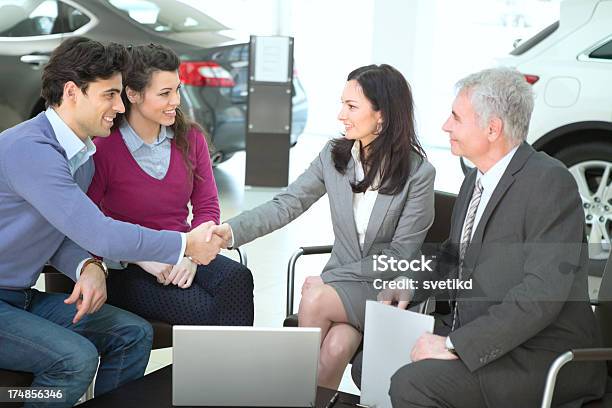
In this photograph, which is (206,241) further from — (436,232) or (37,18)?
(37,18)

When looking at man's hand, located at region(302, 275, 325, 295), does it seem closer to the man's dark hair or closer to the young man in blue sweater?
the young man in blue sweater

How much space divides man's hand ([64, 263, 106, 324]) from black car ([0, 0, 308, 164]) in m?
3.55

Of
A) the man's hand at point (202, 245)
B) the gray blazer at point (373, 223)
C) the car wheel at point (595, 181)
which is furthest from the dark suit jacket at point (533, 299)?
the car wheel at point (595, 181)

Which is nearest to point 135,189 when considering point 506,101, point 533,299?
point 506,101

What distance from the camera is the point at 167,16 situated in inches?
247

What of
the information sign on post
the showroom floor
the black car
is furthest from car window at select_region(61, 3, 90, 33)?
the showroom floor

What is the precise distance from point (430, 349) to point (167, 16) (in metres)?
4.53

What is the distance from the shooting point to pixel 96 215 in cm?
238

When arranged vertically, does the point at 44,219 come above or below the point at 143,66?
below

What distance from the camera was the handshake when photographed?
2633 millimetres

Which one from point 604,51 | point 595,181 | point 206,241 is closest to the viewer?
point 206,241

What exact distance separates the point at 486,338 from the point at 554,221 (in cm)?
32

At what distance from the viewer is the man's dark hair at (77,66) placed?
2.44 m

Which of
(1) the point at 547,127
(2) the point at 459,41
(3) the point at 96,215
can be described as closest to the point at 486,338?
(3) the point at 96,215
